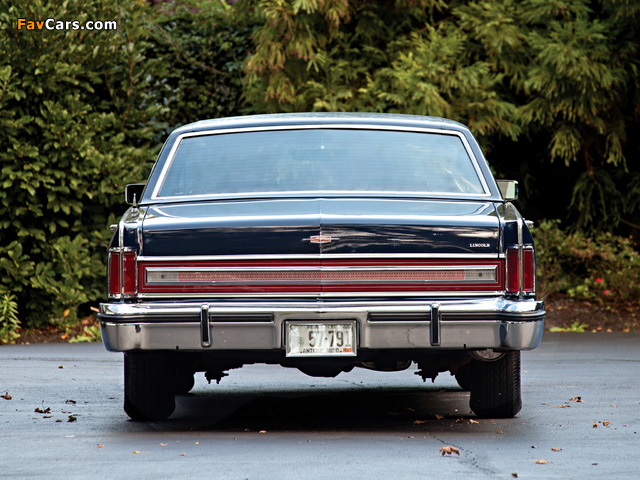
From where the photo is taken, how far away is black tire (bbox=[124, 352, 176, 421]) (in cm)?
685

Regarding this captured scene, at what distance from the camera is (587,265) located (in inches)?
643

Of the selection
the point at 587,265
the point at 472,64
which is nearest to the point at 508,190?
the point at 472,64

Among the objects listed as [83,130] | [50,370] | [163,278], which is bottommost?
[50,370]

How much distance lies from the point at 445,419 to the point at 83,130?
7.72 metres

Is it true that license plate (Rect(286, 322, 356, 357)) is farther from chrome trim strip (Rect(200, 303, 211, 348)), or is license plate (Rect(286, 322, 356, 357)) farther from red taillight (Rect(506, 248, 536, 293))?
red taillight (Rect(506, 248, 536, 293))

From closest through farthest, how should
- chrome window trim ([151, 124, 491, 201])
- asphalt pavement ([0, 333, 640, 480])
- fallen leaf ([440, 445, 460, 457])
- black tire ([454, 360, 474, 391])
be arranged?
asphalt pavement ([0, 333, 640, 480]), fallen leaf ([440, 445, 460, 457]), chrome window trim ([151, 124, 491, 201]), black tire ([454, 360, 474, 391])

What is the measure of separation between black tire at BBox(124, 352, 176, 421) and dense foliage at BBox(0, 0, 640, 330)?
22.8 ft

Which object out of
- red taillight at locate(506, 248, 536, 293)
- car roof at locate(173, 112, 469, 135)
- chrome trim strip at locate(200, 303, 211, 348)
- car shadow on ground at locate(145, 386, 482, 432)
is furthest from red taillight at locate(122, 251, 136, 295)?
red taillight at locate(506, 248, 536, 293)

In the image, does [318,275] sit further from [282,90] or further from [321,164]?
[282,90]

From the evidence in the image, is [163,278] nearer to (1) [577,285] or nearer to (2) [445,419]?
(2) [445,419]

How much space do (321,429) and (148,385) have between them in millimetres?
1086

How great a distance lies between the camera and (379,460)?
5.70 metres

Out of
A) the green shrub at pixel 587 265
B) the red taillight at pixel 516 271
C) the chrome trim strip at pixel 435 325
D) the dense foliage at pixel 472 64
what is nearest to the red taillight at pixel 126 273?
the chrome trim strip at pixel 435 325

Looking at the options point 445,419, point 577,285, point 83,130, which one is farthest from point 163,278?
point 577,285
